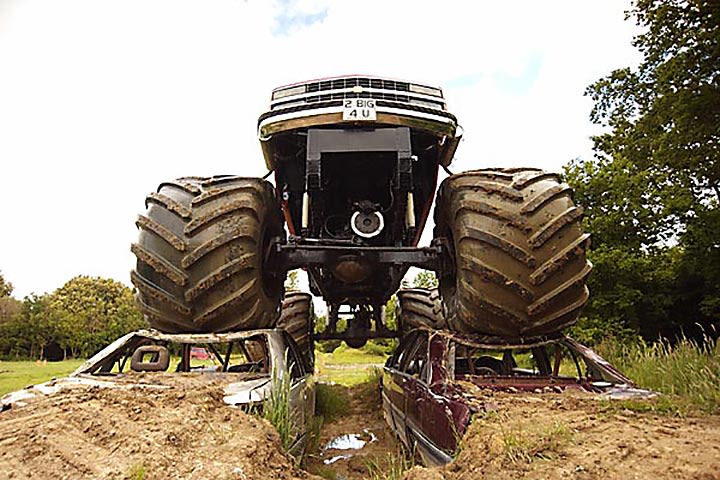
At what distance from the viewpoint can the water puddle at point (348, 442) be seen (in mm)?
5383

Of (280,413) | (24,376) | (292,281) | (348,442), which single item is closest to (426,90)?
(280,413)

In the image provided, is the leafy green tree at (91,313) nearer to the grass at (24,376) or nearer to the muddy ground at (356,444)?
the grass at (24,376)

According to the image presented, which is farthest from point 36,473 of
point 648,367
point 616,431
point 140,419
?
point 648,367

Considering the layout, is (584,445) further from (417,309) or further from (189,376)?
A: (417,309)

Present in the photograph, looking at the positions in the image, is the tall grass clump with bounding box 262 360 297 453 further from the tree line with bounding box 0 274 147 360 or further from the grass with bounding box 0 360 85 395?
the tree line with bounding box 0 274 147 360

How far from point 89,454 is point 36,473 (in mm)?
223

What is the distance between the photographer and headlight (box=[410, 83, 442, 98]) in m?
5.35

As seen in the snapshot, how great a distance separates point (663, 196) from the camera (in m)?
17.2

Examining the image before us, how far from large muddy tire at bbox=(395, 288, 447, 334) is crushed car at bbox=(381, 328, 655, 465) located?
5.46ft

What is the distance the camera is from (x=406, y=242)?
19.6 ft

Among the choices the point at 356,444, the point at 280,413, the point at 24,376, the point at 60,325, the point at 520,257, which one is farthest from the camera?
the point at 60,325

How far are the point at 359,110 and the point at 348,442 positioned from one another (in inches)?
136

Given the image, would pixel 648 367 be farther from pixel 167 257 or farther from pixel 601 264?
pixel 601 264

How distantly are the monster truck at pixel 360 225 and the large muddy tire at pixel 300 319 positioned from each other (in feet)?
7.51
